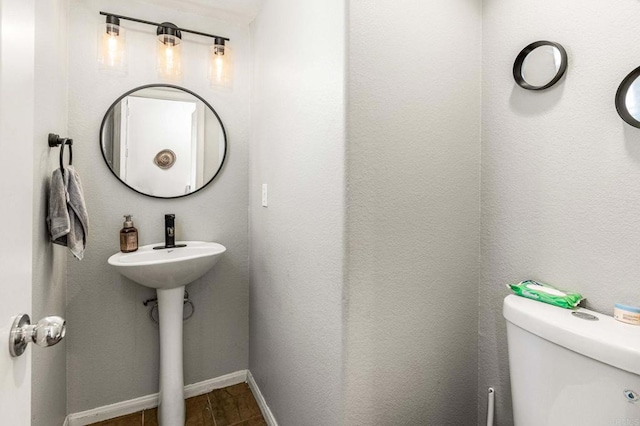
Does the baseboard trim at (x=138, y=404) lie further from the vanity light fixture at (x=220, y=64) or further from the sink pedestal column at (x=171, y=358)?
the vanity light fixture at (x=220, y=64)

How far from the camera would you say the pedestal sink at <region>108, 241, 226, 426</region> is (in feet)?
5.09

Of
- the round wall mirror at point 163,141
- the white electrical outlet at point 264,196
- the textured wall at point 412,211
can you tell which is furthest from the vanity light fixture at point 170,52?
the textured wall at point 412,211

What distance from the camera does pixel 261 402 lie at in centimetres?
179

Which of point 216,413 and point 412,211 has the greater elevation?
point 412,211

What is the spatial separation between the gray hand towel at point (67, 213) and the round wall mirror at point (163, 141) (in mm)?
412

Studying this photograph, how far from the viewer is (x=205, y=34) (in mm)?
1876

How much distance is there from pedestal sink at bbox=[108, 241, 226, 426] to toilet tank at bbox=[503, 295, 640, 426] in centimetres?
135

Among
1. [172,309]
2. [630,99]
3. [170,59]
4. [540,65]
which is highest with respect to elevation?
[170,59]

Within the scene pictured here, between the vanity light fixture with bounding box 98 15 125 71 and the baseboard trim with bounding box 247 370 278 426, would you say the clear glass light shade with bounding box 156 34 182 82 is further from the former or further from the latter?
the baseboard trim with bounding box 247 370 278 426

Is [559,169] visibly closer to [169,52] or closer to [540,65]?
[540,65]

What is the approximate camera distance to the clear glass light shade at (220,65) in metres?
1.89

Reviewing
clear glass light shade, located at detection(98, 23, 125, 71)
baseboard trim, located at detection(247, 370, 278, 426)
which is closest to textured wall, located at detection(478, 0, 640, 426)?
baseboard trim, located at detection(247, 370, 278, 426)

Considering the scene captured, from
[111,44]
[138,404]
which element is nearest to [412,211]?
[111,44]

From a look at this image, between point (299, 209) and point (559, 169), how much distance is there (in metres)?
0.94
